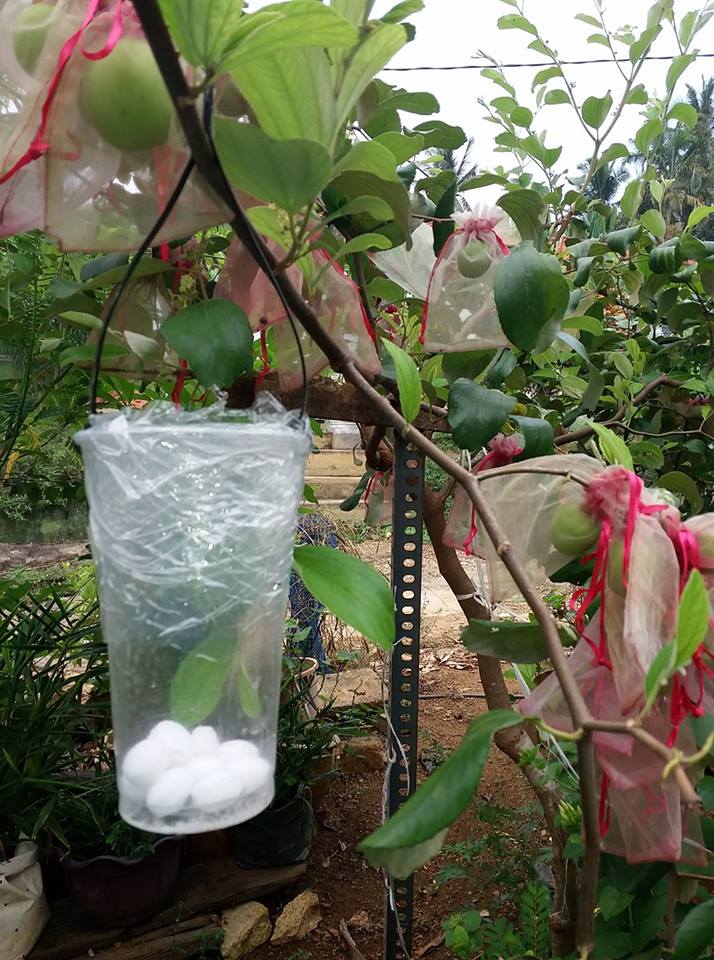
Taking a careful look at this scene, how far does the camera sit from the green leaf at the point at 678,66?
36.3 inches

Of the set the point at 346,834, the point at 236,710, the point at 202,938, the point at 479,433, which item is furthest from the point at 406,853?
the point at 346,834

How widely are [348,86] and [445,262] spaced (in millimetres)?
327

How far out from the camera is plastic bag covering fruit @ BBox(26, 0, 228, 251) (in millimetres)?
380

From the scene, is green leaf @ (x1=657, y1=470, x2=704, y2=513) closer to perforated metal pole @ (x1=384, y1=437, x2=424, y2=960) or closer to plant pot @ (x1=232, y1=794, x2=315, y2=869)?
perforated metal pole @ (x1=384, y1=437, x2=424, y2=960)

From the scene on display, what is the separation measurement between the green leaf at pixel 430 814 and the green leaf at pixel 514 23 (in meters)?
1.03

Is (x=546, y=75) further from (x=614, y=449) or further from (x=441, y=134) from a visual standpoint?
(x=614, y=449)

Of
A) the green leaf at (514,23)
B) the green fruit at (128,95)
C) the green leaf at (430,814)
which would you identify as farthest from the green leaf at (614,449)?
the green leaf at (514,23)

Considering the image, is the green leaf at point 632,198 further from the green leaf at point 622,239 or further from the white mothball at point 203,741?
the white mothball at point 203,741

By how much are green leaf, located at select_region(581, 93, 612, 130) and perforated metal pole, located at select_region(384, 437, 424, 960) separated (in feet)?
2.03

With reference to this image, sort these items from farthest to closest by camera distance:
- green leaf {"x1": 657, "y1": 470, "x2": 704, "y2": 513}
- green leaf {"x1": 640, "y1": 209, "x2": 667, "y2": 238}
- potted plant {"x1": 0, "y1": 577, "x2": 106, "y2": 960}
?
potted plant {"x1": 0, "y1": 577, "x2": 106, "y2": 960}
green leaf {"x1": 640, "y1": 209, "x2": 667, "y2": 238}
green leaf {"x1": 657, "y1": 470, "x2": 704, "y2": 513}

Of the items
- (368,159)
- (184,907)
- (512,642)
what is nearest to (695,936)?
(512,642)

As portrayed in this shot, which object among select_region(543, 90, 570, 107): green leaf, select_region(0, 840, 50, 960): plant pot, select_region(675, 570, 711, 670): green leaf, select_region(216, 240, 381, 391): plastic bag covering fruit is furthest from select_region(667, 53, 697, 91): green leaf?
select_region(0, 840, 50, 960): plant pot

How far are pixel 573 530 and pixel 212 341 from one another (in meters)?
0.27

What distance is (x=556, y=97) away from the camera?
1072mm
